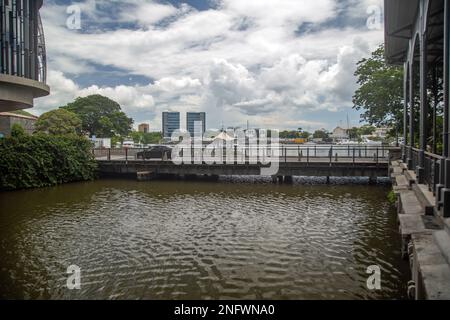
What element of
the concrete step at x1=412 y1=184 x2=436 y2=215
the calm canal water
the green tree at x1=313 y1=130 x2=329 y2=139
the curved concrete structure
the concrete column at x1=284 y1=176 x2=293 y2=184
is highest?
the green tree at x1=313 y1=130 x2=329 y2=139

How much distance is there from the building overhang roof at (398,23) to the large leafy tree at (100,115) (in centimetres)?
5454

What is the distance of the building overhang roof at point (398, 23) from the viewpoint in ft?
38.7

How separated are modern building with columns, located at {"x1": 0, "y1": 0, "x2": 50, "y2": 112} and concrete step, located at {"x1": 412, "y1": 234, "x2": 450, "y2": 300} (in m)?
18.8

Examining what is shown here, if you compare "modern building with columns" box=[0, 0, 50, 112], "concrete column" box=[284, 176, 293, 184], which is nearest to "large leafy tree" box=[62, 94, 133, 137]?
"modern building with columns" box=[0, 0, 50, 112]

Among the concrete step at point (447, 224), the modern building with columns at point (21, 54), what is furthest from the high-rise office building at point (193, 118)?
the concrete step at point (447, 224)

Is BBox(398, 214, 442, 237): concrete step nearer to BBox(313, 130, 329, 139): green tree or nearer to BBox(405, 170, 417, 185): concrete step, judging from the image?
BBox(405, 170, 417, 185): concrete step

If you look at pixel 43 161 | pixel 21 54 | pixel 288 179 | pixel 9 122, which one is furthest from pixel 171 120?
pixel 21 54

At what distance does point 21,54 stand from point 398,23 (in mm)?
18375

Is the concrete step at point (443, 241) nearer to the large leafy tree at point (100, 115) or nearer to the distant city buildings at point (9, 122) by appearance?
the distant city buildings at point (9, 122)

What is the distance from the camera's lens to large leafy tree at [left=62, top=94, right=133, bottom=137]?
2544 inches

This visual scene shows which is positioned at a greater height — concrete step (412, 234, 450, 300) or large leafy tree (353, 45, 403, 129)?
large leafy tree (353, 45, 403, 129)

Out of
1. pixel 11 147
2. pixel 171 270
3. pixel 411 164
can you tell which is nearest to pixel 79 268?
Answer: pixel 171 270
